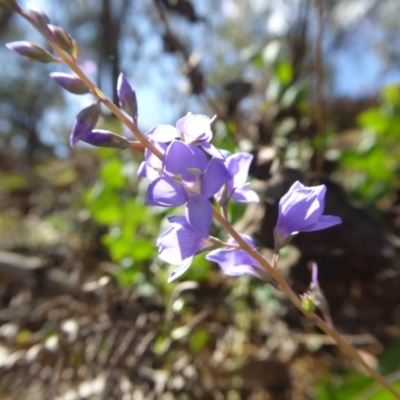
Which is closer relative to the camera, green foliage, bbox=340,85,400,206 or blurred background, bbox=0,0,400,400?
blurred background, bbox=0,0,400,400

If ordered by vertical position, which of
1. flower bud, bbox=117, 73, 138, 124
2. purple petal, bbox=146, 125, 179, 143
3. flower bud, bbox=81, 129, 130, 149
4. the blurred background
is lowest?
the blurred background

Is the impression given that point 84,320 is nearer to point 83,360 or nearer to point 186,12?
point 83,360

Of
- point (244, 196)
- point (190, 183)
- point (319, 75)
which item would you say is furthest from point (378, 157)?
point (190, 183)

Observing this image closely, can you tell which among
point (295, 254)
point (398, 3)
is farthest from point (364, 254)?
point (398, 3)

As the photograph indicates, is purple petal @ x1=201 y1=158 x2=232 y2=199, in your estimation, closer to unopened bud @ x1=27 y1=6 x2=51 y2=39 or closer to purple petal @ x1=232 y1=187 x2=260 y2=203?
purple petal @ x1=232 y1=187 x2=260 y2=203

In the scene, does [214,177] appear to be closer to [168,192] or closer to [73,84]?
[168,192]

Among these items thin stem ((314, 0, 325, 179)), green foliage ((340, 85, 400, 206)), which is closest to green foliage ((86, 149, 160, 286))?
thin stem ((314, 0, 325, 179))

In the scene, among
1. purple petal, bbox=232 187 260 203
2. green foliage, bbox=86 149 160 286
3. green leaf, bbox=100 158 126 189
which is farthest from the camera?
green leaf, bbox=100 158 126 189
